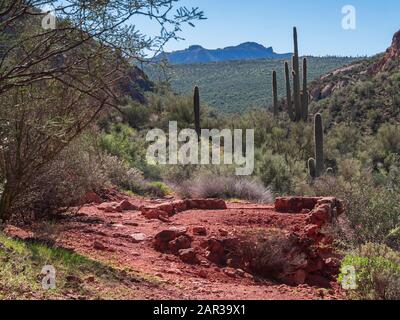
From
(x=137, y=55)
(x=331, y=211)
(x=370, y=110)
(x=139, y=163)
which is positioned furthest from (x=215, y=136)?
(x=137, y=55)

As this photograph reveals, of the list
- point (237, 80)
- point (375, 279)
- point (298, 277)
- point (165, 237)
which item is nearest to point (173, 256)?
point (165, 237)

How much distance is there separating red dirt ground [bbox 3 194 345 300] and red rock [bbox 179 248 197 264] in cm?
9

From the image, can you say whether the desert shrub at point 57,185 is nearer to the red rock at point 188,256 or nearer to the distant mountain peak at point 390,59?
the red rock at point 188,256

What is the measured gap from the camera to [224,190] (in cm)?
1454

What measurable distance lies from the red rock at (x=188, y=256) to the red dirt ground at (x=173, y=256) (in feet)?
0.30

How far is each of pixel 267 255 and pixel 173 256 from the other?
4.23ft

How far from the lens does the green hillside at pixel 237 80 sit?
4947cm

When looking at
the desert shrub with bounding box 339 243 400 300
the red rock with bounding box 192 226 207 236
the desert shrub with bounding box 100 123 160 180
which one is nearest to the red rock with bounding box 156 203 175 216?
the red rock with bounding box 192 226 207 236

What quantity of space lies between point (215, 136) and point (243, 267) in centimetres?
1745

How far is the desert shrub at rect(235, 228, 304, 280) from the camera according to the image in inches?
305

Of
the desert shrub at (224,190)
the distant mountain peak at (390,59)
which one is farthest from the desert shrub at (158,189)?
the distant mountain peak at (390,59)

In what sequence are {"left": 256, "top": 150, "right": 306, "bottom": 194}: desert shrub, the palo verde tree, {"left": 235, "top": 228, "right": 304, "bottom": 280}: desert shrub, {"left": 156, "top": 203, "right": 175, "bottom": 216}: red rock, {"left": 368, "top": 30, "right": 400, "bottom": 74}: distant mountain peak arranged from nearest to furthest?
the palo verde tree → {"left": 235, "top": 228, "right": 304, "bottom": 280}: desert shrub → {"left": 156, "top": 203, "right": 175, "bottom": 216}: red rock → {"left": 256, "top": 150, "right": 306, "bottom": 194}: desert shrub → {"left": 368, "top": 30, "right": 400, "bottom": 74}: distant mountain peak

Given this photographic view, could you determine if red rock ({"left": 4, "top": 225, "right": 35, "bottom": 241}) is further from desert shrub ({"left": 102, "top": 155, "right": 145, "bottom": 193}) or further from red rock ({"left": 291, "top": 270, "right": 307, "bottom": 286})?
desert shrub ({"left": 102, "top": 155, "right": 145, "bottom": 193})

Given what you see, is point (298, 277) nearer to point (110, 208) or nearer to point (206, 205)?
point (206, 205)
